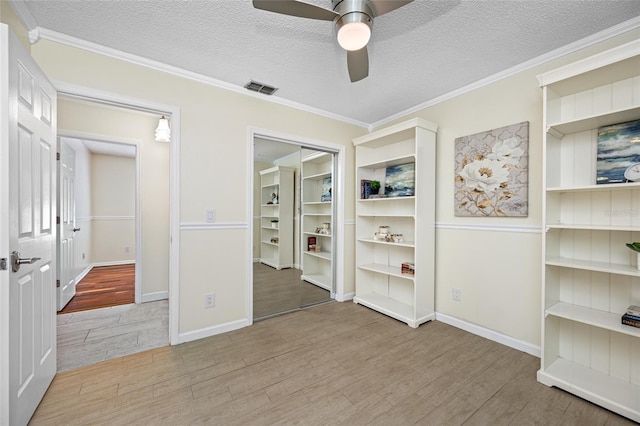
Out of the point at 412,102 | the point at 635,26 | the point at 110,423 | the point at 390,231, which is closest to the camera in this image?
the point at 110,423

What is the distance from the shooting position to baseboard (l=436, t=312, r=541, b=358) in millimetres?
2256

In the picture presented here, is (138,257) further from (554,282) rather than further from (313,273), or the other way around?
(554,282)

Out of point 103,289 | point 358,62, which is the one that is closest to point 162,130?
point 103,289

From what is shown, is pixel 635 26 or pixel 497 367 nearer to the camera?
pixel 635 26

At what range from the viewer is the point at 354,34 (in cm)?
150

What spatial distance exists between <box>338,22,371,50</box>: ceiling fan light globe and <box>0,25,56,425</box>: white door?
1627 mm

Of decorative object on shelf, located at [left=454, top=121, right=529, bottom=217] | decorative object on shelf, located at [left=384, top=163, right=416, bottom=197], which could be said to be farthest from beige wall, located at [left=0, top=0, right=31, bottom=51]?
decorative object on shelf, located at [left=454, top=121, right=529, bottom=217]

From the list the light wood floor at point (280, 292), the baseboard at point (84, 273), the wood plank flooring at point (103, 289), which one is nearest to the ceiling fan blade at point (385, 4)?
the light wood floor at point (280, 292)

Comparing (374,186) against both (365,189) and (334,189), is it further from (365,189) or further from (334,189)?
(334,189)

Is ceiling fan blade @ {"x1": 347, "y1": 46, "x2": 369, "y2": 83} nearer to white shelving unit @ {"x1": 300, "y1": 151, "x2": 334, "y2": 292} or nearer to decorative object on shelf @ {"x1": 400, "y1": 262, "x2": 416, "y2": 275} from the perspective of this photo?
white shelving unit @ {"x1": 300, "y1": 151, "x2": 334, "y2": 292}

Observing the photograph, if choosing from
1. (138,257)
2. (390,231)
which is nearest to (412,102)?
(390,231)

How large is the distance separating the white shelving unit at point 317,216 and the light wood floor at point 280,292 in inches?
4.6

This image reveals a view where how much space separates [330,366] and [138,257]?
292 centimetres

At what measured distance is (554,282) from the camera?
2.04 meters
